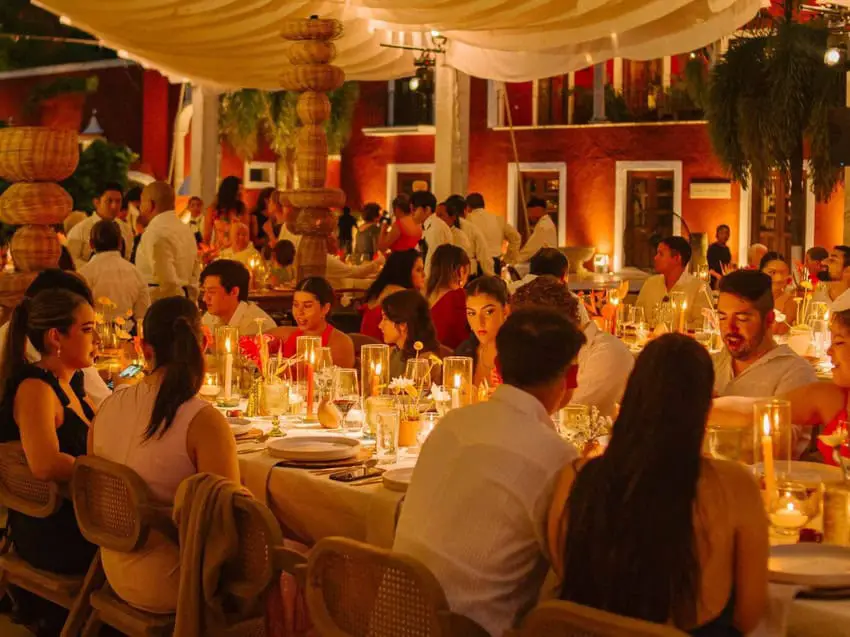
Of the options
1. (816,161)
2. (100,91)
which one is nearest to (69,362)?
(816,161)

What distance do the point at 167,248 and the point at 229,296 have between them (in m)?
2.41

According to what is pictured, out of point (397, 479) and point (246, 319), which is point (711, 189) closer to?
point (246, 319)

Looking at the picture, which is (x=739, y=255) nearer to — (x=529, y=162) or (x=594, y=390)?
(x=529, y=162)

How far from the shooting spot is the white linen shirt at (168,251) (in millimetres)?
8219

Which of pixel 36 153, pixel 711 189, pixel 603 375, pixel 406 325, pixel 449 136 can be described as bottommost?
pixel 603 375

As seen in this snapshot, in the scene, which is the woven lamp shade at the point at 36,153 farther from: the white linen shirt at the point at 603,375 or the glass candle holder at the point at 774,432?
the glass candle holder at the point at 774,432

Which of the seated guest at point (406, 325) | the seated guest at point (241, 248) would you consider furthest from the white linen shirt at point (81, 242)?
the seated guest at point (406, 325)

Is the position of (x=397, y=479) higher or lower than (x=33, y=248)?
lower

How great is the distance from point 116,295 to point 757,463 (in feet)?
16.0

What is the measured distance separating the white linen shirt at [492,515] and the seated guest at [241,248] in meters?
6.86

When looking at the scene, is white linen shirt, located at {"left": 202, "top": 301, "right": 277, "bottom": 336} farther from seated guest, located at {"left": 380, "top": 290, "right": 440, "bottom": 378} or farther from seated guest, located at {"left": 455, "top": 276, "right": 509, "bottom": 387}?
seated guest, located at {"left": 455, "top": 276, "right": 509, "bottom": 387}

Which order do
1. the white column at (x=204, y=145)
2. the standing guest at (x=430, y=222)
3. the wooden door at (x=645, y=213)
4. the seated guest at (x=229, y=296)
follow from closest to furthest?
Answer: the seated guest at (x=229, y=296), the standing guest at (x=430, y=222), the white column at (x=204, y=145), the wooden door at (x=645, y=213)

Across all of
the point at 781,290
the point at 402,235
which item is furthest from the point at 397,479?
the point at 402,235

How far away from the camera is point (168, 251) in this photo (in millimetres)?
8227
